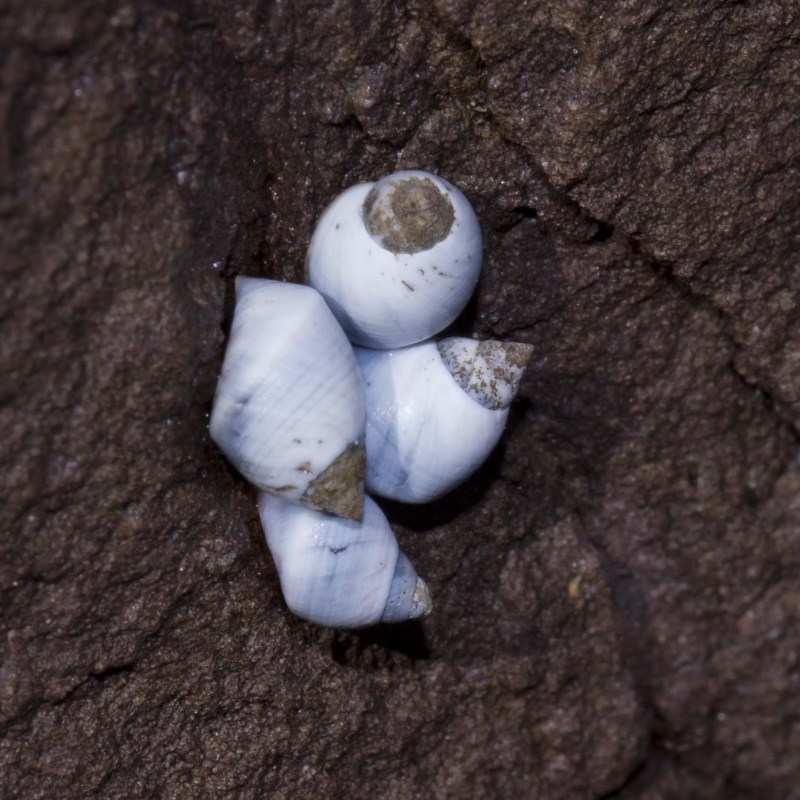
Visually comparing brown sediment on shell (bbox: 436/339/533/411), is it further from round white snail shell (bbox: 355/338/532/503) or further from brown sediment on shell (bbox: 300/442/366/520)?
brown sediment on shell (bbox: 300/442/366/520)

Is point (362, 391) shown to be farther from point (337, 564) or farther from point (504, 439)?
point (504, 439)

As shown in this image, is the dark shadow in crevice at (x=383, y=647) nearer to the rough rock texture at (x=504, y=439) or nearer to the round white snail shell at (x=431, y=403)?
the rough rock texture at (x=504, y=439)

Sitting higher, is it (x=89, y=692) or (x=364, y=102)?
(x=364, y=102)

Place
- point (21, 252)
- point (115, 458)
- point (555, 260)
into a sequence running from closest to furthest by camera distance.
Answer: point (21, 252) → point (115, 458) → point (555, 260)

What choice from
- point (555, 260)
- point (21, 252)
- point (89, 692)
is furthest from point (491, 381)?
point (89, 692)

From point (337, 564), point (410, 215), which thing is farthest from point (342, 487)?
point (410, 215)

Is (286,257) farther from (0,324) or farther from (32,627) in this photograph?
(32,627)

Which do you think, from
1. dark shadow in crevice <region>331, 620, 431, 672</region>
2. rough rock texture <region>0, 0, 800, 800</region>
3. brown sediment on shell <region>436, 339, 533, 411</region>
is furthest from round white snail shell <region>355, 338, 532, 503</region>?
dark shadow in crevice <region>331, 620, 431, 672</region>
